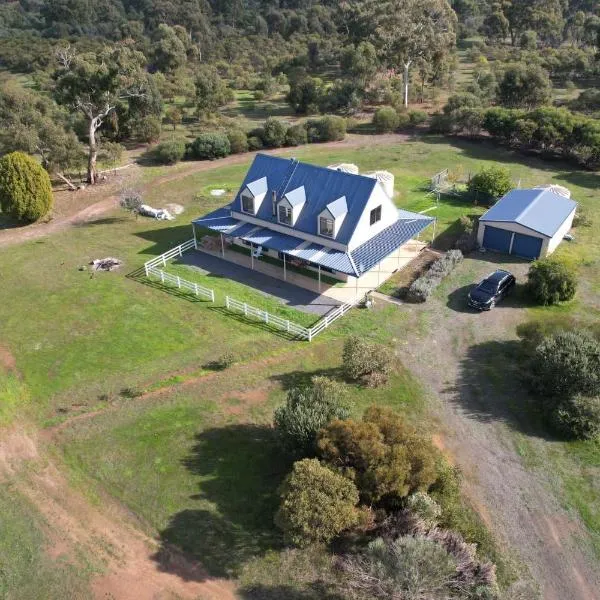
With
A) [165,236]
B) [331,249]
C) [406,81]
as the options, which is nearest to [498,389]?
[331,249]

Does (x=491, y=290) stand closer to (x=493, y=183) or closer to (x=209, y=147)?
(x=493, y=183)

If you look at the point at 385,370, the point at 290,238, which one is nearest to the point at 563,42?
the point at 290,238

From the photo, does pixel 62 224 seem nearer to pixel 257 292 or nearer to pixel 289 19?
pixel 257 292

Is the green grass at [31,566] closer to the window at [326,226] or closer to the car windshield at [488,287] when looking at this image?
the window at [326,226]

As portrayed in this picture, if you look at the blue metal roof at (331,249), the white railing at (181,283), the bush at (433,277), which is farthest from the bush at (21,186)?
the bush at (433,277)

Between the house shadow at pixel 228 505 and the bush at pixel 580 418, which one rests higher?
the bush at pixel 580 418

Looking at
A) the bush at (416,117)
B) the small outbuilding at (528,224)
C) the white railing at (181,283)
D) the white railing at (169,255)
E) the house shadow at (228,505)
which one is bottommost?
the house shadow at (228,505)

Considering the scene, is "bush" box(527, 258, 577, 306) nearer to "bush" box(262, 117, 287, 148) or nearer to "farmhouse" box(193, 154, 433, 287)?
"farmhouse" box(193, 154, 433, 287)
